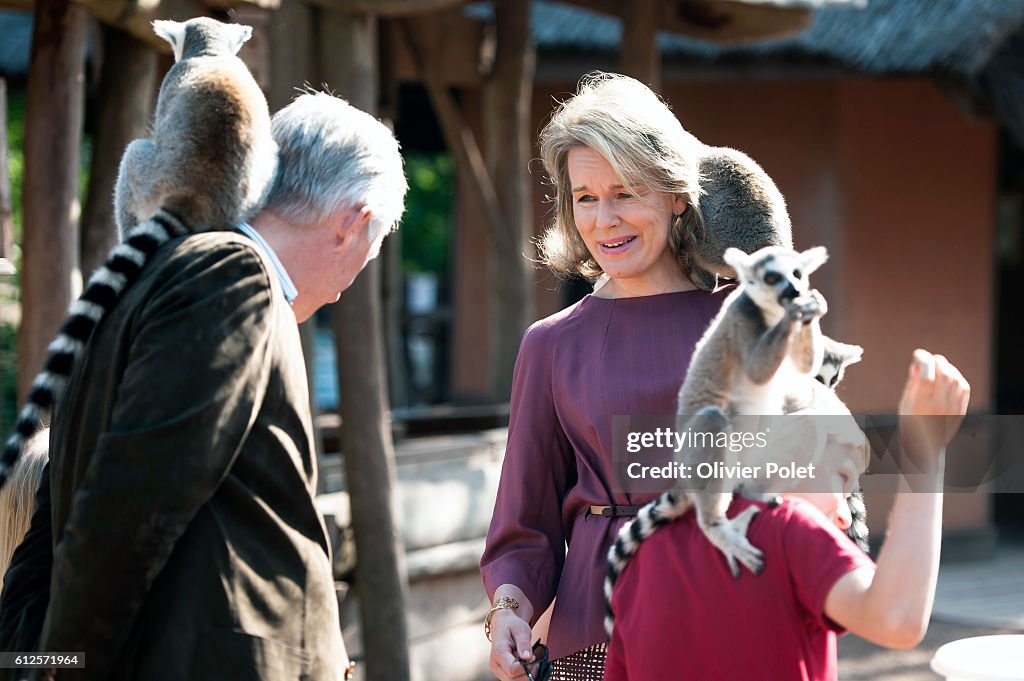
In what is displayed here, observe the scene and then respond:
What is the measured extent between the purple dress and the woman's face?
0.17 feet

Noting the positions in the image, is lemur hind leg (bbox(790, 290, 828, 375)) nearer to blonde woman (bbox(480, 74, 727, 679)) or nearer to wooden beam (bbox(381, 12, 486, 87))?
blonde woman (bbox(480, 74, 727, 679))

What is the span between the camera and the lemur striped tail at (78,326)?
1.85 m

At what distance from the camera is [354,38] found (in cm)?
413

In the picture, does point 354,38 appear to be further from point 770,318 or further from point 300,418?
point 770,318

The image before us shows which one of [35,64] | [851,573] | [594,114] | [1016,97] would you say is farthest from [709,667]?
[1016,97]

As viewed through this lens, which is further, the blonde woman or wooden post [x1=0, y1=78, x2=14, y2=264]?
wooden post [x1=0, y1=78, x2=14, y2=264]

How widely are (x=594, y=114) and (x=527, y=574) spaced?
901 mm

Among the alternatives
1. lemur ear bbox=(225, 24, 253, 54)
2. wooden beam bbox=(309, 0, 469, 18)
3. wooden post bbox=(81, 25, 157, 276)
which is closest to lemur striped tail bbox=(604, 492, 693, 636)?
lemur ear bbox=(225, 24, 253, 54)

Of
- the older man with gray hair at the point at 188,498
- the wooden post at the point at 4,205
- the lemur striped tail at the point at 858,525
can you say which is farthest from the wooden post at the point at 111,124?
the lemur striped tail at the point at 858,525

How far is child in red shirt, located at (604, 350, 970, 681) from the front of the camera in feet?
5.10

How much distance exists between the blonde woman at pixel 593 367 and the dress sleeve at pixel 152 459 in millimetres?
695

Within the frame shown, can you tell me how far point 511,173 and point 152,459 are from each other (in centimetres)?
460

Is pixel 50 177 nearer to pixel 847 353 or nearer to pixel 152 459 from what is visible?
pixel 152 459

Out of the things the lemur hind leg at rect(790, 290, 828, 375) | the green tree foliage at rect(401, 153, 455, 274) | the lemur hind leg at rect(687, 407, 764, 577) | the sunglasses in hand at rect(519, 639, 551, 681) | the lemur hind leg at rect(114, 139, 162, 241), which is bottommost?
the sunglasses in hand at rect(519, 639, 551, 681)
